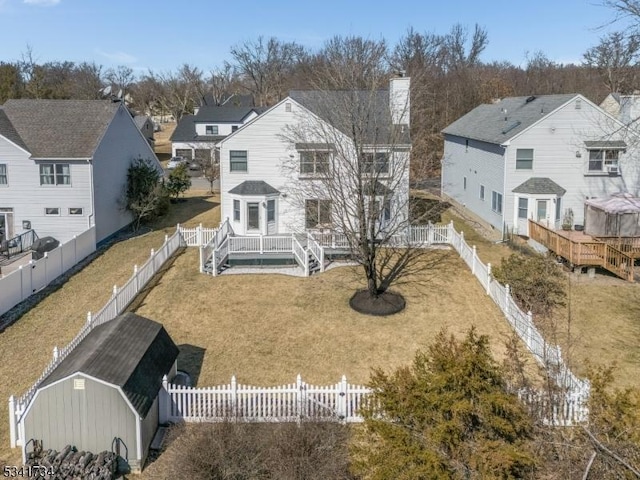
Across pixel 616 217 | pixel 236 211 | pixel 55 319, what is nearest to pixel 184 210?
pixel 236 211

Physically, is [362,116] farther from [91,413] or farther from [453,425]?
[453,425]

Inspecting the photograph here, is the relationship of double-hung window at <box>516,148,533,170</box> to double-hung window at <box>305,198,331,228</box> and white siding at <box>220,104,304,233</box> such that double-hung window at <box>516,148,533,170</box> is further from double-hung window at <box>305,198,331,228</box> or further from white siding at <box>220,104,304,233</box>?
white siding at <box>220,104,304,233</box>

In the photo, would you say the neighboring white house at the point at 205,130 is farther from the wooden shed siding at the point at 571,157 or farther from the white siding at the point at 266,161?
the wooden shed siding at the point at 571,157

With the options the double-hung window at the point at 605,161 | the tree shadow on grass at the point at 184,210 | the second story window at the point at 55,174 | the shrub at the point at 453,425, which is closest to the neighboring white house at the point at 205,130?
the tree shadow on grass at the point at 184,210

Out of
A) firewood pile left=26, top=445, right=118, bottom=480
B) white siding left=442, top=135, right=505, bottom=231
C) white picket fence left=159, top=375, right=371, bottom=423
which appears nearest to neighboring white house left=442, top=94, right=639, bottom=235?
white siding left=442, top=135, right=505, bottom=231

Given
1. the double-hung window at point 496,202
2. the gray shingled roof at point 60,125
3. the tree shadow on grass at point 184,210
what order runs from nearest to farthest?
the gray shingled roof at point 60,125, the double-hung window at point 496,202, the tree shadow on grass at point 184,210

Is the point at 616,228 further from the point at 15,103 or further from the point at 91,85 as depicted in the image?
the point at 91,85
